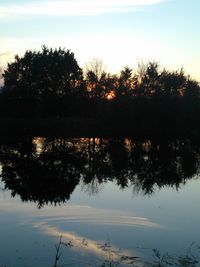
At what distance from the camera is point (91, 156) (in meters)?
31.3

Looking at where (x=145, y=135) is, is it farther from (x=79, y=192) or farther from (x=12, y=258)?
(x=12, y=258)

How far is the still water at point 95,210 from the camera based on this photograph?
10.2 meters

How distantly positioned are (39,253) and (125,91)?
4934 cm

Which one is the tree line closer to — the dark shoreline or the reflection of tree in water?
the dark shoreline

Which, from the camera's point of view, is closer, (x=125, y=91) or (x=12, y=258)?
(x=12, y=258)

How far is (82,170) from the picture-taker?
80.3ft

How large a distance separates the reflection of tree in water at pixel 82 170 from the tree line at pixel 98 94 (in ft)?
71.2

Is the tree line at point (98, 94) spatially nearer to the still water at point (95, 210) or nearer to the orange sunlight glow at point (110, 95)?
the orange sunlight glow at point (110, 95)

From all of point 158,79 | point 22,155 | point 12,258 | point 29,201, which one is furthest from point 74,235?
point 158,79

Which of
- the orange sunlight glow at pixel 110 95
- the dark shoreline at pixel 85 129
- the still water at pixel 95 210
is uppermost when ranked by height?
the orange sunlight glow at pixel 110 95

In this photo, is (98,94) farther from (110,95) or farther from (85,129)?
(85,129)

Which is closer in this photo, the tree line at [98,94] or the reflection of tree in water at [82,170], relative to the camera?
the reflection of tree in water at [82,170]

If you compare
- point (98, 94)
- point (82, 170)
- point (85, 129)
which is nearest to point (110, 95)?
point (98, 94)

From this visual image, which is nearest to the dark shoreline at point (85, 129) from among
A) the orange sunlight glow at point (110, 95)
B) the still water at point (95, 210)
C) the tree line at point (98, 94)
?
the tree line at point (98, 94)
